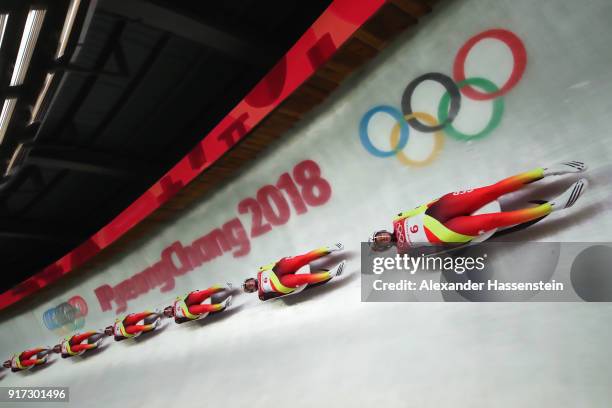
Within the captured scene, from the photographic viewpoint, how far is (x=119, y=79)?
4.86 metres

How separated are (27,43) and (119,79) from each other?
2.09 meters

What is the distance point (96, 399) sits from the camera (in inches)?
206

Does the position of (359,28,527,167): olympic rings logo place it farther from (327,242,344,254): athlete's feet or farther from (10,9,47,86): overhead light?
A: (10,9,47,86): overhead light

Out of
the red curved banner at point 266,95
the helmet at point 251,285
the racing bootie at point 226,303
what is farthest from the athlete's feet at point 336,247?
the racing bootie at point 226,303

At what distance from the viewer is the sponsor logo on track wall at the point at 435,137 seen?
2.16 metres

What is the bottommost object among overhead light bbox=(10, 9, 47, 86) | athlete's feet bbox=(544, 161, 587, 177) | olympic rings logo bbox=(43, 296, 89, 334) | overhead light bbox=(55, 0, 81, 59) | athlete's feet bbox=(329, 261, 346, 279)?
athlete's feet bbox=(329, 261, 346, 279)

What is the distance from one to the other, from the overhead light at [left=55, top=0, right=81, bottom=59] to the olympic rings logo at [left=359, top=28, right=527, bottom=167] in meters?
1.84

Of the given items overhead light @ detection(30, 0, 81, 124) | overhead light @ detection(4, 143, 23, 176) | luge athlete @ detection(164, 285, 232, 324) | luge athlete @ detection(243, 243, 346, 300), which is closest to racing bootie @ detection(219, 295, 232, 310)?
luge athlete @ detection(164, 285, 232, 324)

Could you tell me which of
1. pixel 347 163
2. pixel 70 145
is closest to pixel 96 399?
pixel 70 145

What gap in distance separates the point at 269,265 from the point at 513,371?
2008mm

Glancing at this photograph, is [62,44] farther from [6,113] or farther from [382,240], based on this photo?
[382,240]

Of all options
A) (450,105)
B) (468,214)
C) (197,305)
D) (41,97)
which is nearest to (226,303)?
(197,305)

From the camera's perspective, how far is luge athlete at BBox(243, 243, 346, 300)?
3205 millimetres

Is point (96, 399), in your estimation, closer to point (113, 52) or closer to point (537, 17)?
point (113, 52)
